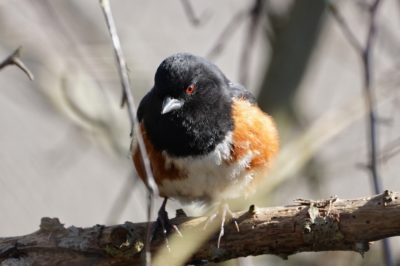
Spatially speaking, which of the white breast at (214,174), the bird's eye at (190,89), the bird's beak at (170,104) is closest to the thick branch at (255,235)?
the white breast at (214,174)

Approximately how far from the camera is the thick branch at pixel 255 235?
336 centimetres

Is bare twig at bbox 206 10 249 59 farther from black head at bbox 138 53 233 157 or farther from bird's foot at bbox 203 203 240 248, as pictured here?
bird's foot at bbox 203 203 240 248

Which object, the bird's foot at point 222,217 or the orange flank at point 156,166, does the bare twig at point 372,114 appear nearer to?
the bird's foot at point 222,217

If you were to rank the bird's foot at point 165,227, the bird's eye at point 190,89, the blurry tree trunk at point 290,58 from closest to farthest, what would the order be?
the bird's foot at point 165,227, the bird's eye at point 190,89, the blurry tree trunk at point 290,58

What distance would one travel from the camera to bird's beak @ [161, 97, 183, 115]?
393 cm

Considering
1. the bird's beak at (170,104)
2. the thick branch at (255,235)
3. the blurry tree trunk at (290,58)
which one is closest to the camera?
the thick branch at (255,235)

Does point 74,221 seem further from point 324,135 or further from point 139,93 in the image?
point 324,135

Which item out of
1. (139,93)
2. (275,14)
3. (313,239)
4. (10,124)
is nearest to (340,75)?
(275,14)

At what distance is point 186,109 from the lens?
4109 mm

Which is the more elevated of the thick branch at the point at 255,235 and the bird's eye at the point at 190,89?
the bird's eye at the point at 190,89

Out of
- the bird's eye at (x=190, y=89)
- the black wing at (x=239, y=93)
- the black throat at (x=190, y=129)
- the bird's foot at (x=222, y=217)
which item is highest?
the black wing at (x=239, y=93)

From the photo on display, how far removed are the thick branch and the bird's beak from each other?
1.59 ft

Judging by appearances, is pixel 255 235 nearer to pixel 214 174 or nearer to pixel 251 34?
pixel 214 174

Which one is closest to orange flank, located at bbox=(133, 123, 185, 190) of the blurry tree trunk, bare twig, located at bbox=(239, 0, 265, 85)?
bare twig, located at bbox=(239, 0, 265, 85)
